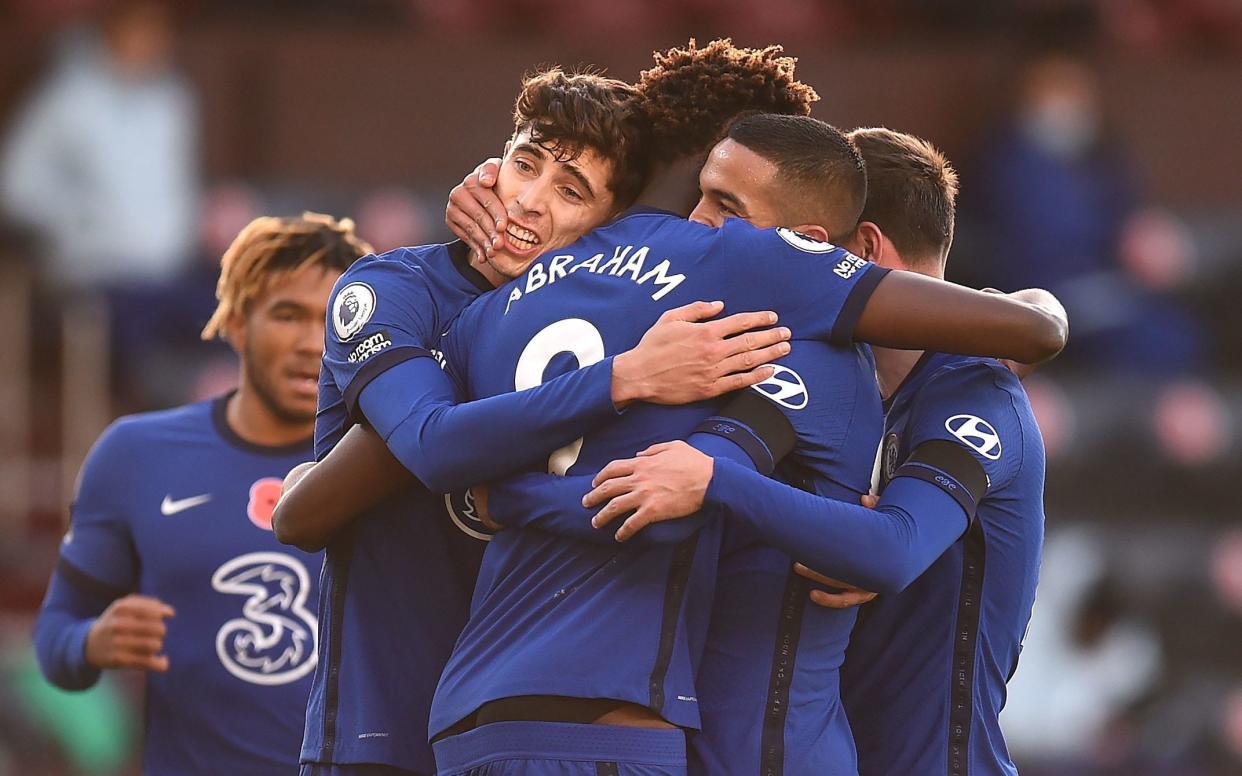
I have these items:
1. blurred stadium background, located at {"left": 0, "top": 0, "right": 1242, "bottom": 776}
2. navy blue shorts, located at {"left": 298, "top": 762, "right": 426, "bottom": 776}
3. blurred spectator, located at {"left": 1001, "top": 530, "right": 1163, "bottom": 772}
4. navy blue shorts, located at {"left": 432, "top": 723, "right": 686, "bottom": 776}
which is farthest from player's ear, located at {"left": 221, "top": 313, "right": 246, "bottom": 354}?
blurred spectator, located at {"left": 1001, "top": 530, "right": 1163, "bottom": 772}

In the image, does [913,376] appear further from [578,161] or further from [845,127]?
[845,127]

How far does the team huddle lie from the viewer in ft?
10.5

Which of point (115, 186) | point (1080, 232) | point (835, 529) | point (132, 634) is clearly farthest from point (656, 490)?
point (1080, 232)

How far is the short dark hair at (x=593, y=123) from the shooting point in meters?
3.61

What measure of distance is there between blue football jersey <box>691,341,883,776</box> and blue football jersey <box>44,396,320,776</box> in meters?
1.53

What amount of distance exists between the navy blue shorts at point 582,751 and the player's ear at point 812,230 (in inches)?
37.7

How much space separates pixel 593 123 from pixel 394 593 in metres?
1.00

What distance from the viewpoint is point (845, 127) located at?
9.97 meters

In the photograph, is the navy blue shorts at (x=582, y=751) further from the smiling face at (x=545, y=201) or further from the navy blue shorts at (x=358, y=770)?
the smiling face at (x=545, y=201)

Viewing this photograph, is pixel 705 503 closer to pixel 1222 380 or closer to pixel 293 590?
pixel 293 590

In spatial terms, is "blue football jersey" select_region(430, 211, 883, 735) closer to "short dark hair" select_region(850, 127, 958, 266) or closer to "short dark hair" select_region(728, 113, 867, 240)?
"short dark hair" select_region(728, 113, 867, 240)

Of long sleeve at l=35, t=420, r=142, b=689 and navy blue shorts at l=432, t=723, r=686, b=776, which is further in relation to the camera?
long sleeve at l=35, t=420, r=142, b=689

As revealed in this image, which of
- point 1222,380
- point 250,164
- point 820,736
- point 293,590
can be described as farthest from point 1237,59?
point 820,736

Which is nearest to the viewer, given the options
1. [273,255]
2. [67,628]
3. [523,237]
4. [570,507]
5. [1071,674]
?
[570,507]
